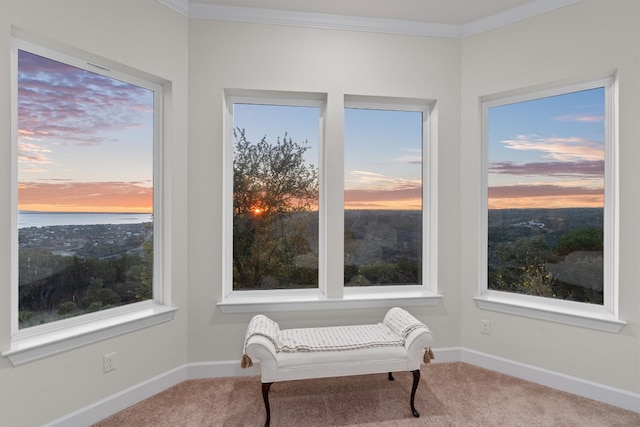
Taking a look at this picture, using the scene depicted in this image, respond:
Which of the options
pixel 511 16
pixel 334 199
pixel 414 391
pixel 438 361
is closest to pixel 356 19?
pixel 511 16

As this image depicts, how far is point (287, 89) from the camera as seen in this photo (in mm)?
2855

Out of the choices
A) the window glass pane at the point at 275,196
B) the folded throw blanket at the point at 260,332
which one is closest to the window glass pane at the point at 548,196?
the window glass pane at the point at 275,196

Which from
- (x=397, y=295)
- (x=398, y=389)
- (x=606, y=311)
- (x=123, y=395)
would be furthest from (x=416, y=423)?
(x=123, y=395)

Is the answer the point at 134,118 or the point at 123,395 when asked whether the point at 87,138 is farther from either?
the point at 123,395

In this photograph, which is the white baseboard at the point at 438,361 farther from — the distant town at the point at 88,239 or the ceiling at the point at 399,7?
the ceiling at the point at 399,7

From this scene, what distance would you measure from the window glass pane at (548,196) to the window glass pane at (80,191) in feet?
9.35

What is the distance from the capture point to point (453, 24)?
302cm

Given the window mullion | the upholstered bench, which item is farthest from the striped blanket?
the window mullion

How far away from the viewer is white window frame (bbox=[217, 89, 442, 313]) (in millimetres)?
2873

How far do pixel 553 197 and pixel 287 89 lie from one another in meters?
2.29

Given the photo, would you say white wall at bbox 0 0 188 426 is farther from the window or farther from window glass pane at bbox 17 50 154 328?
the window

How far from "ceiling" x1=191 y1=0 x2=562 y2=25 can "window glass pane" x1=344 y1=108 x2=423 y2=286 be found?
2.48 feet

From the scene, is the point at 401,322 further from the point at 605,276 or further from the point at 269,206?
the point at 605,276

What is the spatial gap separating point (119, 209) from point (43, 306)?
29.2 inches
